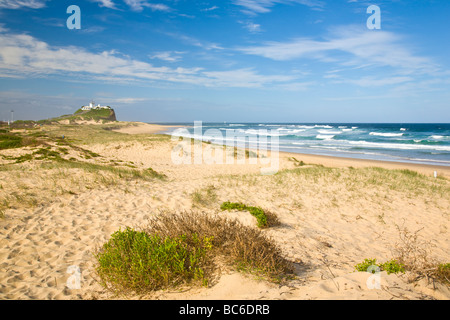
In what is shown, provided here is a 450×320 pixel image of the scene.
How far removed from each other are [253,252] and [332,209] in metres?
6.23

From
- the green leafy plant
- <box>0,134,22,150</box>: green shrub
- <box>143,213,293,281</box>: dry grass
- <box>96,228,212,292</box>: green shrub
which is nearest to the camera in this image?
<box>96,228,212,292</box>: green shrub

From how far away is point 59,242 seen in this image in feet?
18.8

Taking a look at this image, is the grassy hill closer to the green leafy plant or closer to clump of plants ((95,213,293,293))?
the green leafy plant

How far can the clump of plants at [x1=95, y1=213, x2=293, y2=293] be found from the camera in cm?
357

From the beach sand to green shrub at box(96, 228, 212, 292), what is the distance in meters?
0.19

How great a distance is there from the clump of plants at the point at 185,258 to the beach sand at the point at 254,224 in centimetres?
18

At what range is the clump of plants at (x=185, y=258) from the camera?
3572 millimetres

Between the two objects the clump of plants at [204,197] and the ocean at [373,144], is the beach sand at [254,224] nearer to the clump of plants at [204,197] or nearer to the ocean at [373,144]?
the clump of plants at [204,197]

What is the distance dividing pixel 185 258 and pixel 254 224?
358 cm

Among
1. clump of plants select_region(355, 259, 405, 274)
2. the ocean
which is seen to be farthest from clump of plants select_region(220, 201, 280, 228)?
the ocean

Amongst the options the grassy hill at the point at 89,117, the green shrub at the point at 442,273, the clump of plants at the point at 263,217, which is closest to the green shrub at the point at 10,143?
the clump of plants at the point at 263,217

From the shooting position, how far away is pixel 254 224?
280 inches
